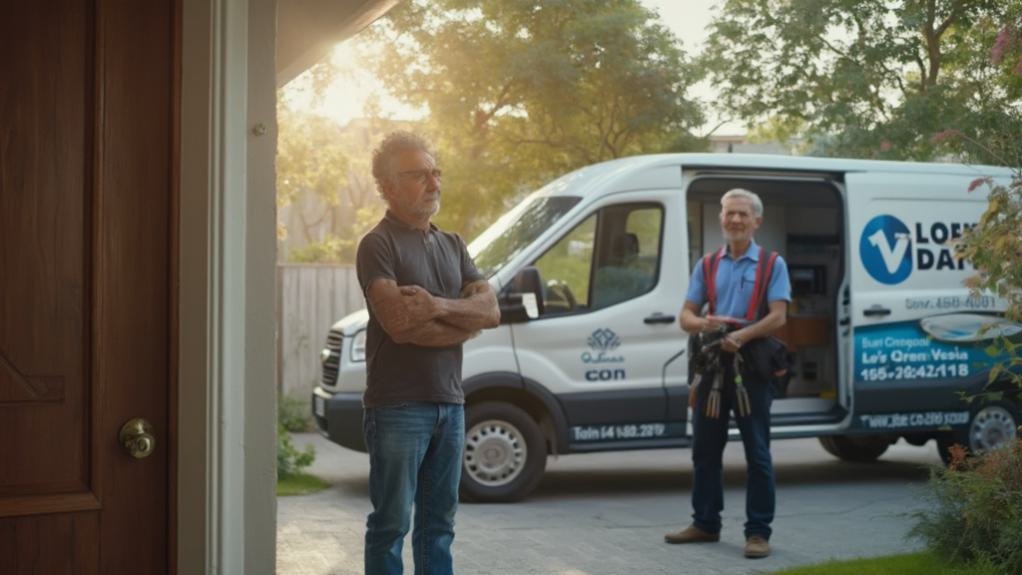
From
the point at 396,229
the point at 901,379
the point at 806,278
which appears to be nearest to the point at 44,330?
the point at 396,229

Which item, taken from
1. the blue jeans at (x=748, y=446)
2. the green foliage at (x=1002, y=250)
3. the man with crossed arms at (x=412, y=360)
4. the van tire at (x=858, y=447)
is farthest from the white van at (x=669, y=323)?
the man with crossed arms at (x=412, y=360)

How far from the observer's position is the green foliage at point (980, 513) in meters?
6.39

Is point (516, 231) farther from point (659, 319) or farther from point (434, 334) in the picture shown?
point (434, 334)

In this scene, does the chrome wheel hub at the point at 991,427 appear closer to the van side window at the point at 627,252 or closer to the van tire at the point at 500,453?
the van side window at the point at 627,252

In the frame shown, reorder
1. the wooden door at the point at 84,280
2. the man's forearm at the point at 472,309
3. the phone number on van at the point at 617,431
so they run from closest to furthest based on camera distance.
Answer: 1. the wooden door at the point at 84,280
2. the man's forearm at the point at 472,309
3. the phone number on van at the point at 617,431

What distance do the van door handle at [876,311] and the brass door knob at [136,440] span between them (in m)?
8.33

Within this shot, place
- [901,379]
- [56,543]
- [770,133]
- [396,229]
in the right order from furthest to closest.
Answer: [770,133], [901,379], [396,229], [56,543]

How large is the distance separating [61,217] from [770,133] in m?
14.2

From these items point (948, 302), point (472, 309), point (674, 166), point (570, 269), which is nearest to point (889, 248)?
point (948, 302)

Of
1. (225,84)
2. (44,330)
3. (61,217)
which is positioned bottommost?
(44,330)

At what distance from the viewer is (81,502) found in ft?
11.0

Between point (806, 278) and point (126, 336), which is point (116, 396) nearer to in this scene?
point (126, 336)

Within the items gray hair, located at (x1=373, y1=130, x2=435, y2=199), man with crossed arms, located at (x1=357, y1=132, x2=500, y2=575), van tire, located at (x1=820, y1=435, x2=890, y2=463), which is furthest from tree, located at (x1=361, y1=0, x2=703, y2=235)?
man with crossed arms, located at (x1=357, y1=132, x2=500, y2=575)

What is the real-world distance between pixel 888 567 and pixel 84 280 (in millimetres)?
4969
